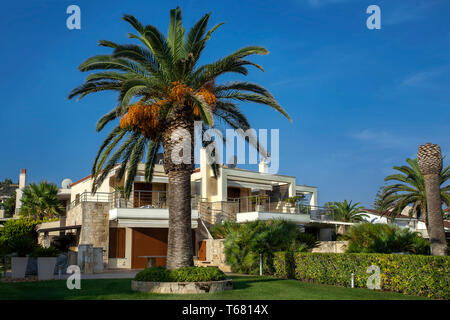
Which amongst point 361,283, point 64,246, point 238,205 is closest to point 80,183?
point 64,246

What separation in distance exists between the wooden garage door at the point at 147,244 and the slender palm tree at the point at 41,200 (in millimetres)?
15681

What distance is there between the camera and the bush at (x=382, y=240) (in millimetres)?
20719

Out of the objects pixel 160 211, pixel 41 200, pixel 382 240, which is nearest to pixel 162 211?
pixel 160 211

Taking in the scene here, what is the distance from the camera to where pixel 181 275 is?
1382 cm

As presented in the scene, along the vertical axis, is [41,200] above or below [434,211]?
above

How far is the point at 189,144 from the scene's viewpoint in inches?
593

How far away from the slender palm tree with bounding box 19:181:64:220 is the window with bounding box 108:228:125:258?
15.2 metres

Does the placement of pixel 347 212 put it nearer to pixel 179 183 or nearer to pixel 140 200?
pixel 140 200

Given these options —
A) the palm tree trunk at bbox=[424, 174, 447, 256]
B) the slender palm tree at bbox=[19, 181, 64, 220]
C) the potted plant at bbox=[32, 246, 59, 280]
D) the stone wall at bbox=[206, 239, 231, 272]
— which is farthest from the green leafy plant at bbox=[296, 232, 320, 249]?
the slender palm tree at bbox=[19, 181, 64, 220]

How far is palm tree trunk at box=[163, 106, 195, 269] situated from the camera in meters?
14.6

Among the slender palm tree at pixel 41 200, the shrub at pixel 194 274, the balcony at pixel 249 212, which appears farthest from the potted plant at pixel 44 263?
the slender palm tree at pixel 41 200

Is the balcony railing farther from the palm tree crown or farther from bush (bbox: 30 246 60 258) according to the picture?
the palm tree crown

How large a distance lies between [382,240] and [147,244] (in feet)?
47.9
